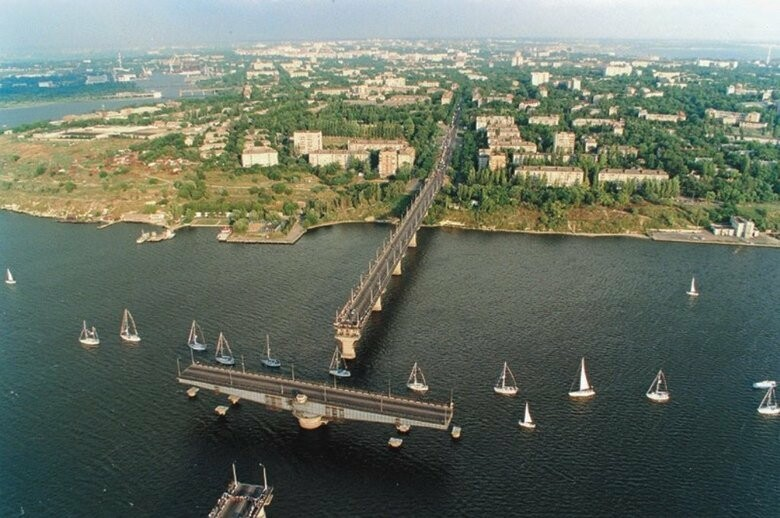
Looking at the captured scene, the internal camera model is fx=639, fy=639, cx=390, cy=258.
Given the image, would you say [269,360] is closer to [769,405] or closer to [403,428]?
[403,428]

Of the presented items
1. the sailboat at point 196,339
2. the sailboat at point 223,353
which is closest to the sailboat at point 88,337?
the sailboat at point 196,339

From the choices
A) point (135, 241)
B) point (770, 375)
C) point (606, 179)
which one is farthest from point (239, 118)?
point (770, 375)

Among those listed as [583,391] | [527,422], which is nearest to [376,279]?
[583,391]

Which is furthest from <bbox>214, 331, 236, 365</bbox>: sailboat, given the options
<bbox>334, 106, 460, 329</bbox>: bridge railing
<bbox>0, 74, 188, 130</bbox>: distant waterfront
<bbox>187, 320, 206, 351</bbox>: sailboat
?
<bbox>0, 74, 188, 130</bbox>: distant waterfront

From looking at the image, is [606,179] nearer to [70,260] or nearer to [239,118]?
[70,260]

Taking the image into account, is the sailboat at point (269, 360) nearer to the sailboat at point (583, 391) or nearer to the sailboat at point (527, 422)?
the sailboat at point (527, 422)

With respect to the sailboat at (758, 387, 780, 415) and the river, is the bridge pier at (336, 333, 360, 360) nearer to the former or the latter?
the river
